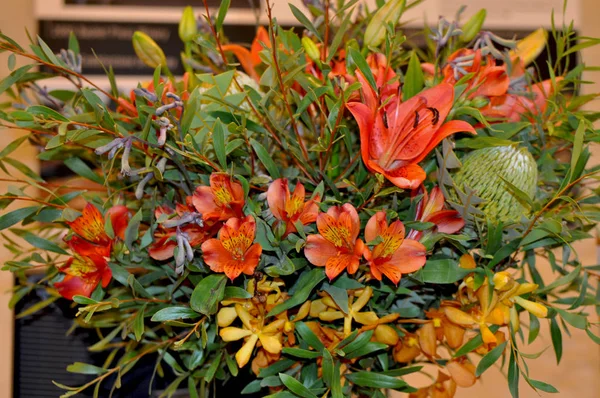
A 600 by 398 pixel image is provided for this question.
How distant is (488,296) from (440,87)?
0.17 metres

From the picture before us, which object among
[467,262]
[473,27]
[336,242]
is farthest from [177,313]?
[473,27]

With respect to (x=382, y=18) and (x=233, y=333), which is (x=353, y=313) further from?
(x=382, y=18)

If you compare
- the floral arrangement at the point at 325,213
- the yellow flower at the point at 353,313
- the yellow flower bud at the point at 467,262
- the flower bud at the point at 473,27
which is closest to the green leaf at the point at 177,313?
the floral arrangement at the point at 325,213

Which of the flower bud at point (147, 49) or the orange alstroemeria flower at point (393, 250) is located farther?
the flower bud at point (147, 49)

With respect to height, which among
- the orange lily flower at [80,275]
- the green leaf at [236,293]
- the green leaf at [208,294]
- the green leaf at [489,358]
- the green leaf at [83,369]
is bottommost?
the green leaf at [83,369]

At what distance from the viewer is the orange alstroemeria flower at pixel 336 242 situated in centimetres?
49

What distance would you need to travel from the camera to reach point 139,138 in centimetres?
49

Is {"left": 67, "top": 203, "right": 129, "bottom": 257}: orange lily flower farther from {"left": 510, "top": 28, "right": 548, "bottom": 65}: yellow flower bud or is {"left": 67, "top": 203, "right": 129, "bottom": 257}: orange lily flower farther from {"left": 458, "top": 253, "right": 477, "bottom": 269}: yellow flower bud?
{"left": 510, "top": 28, "right": 548, "bottom": 65}: yellow flower bud

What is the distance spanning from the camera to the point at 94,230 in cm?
55

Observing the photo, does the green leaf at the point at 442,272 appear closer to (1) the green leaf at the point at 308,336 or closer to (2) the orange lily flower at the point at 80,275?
(1) the green leaf at the point at 308,336

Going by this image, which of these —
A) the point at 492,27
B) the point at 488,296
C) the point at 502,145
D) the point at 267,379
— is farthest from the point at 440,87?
the point at 492,27

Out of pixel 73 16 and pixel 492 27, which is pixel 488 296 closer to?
pixel 492 27

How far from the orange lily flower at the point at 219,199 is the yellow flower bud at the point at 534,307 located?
24cm

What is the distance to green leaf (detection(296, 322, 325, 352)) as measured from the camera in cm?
52
